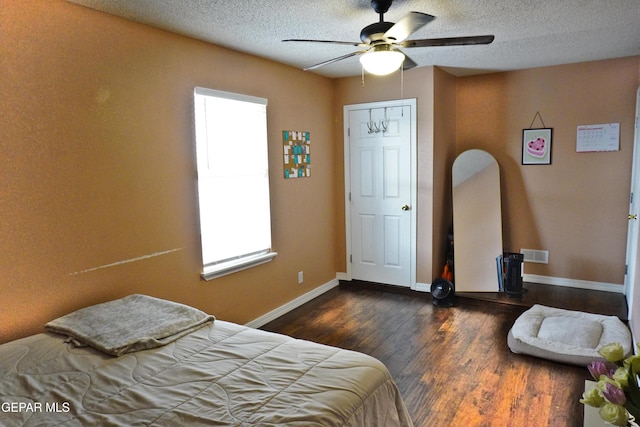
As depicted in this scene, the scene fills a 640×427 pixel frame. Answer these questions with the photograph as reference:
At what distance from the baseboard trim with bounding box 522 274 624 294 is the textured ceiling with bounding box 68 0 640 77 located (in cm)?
233

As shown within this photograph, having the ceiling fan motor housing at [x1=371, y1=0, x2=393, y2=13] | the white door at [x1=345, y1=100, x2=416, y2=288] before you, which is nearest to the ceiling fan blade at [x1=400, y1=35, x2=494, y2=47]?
the ceiling fan motor housing at [x1=371, y1=0, x2=393, y2=13]

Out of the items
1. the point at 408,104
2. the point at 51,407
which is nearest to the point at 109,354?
the point at 51,407

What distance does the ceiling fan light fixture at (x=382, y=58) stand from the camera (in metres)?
2.51

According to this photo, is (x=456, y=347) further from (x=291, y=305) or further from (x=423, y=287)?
(x=291, y=305)

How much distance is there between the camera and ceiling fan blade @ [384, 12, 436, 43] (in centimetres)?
213

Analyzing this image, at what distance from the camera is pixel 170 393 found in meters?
1.63

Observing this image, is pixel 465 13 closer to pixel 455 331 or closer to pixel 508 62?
pixel 508 62

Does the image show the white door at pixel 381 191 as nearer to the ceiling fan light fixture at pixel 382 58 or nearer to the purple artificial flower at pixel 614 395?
the ceiling fan light fixture at pixel 382 58

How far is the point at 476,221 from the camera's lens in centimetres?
462

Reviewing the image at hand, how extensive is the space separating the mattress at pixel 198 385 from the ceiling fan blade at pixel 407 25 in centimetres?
168

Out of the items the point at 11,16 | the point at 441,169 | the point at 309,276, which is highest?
the point at 11,16

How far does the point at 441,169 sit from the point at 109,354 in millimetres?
3744

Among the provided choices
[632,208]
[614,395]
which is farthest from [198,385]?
[632,208]

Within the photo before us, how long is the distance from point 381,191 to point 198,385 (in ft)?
11.4
